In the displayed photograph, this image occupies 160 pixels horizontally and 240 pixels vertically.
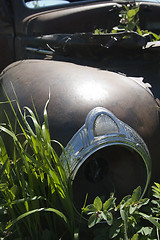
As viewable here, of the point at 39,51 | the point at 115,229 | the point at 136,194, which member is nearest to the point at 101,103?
the point at 136,194

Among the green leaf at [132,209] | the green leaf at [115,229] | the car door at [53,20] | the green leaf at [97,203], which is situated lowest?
the green leaf at [115,229]

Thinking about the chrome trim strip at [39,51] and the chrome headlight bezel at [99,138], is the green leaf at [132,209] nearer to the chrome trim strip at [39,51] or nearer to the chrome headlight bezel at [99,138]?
the chrome headlight bezel at [99,138]

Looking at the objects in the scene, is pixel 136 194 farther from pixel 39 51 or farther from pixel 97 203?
pixel 39 51

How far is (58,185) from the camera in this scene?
1378mm

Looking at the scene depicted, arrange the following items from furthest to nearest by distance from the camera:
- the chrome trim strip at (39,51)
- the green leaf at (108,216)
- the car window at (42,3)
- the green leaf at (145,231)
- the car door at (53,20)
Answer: the car window at (42,3) < the car door at (53,20) < the chrome trim strip at (39,51) < the green leaf at (145,231) < the green leaf at (108,216)

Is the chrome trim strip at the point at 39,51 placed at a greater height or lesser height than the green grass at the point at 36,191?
greater

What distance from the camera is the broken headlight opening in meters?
1.41

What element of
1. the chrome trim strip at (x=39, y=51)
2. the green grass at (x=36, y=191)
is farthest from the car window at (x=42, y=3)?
the green grass at (x=36, y=191)

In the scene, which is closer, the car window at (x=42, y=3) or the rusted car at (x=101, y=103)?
the rusted car at (x=101, y=103)

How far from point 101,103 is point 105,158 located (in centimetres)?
24

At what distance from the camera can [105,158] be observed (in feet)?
5.05

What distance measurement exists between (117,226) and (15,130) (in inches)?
22.9

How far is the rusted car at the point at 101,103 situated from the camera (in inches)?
57.1

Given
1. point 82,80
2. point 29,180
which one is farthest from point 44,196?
point 82,80
